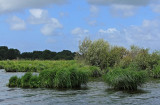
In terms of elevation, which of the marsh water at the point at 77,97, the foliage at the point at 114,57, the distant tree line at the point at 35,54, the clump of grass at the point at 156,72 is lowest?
the marsh water at the point at 77,97

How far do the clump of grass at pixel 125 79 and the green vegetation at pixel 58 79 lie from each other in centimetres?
266

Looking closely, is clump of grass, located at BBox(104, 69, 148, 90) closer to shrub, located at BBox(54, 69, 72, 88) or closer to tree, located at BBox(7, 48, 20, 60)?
shrub, located at BBox(54, 69, 72, 88)

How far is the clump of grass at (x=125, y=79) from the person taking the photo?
2092 cm

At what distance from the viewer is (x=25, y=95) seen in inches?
794

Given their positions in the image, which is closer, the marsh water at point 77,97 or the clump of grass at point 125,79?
the marsh water at point 77,97

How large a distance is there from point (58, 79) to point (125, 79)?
18.9 feet

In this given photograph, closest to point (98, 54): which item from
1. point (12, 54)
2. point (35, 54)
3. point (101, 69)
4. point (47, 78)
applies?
point (101, 69)

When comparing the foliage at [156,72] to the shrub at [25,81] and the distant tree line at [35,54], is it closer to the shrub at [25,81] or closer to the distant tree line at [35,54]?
the shrub at [25,81]

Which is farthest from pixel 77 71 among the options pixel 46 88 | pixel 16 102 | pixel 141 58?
pixel 141 58

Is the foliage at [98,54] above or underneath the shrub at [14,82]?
above

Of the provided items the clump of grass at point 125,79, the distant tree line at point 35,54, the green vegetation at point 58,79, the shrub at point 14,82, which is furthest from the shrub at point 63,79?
the distant tree line at point 35,54

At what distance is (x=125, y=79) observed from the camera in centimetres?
2084

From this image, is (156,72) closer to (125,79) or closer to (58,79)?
(125,79)

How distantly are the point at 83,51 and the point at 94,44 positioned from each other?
226 centimetres
